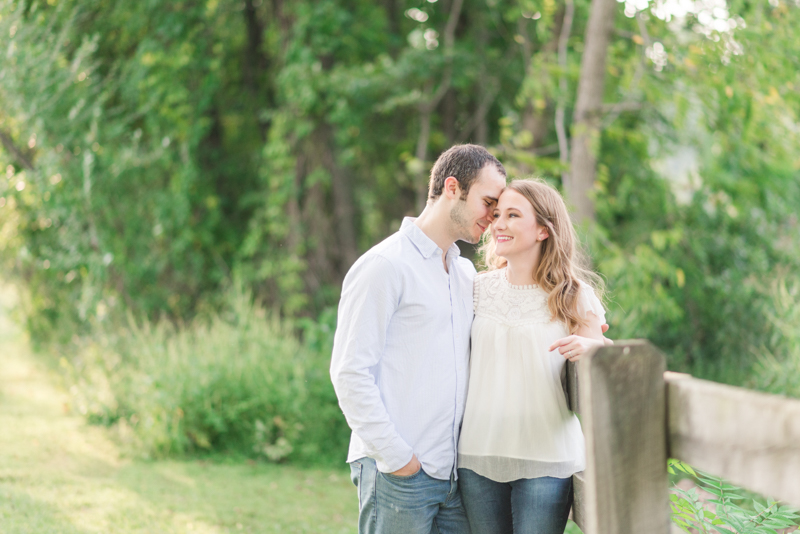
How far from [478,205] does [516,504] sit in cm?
105

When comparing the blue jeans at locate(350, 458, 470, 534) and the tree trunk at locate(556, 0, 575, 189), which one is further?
the tree trunk at locate(556, 0, 575, 189)

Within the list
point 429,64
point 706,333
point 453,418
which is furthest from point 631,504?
point 429,64

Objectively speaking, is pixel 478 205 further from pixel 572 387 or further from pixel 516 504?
pixel 516 504

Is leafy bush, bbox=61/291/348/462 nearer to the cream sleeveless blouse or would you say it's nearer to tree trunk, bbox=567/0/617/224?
tree trunk, bbox=567/0/617/224

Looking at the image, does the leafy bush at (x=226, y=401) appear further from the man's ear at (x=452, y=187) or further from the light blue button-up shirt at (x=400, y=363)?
the man's ear at (x=452, y=187)

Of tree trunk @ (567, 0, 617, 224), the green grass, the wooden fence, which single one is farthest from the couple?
tree trunk @ (567, 0, 617, 224)

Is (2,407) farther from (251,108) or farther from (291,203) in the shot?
(251,108)

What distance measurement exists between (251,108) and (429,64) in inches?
115

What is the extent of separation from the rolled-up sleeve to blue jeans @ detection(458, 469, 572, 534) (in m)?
0.27

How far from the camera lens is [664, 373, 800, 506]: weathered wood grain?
109 centimetres

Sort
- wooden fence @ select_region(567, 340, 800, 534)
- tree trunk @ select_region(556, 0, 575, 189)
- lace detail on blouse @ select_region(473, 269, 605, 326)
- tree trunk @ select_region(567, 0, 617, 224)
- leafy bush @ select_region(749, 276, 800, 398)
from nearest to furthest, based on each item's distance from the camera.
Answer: wooden fence @ select_region(567, 340, 800, 534) < lace detail on blouse @ select_region(473, 269, 605, 326) < leafy bush @ select_region(749, 276, 800, 398) < tree trunk @ select_region(567, 0, 617, 224) < tree trunk @ select_region(556, 0, 575, 189)

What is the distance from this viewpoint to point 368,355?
214 cm

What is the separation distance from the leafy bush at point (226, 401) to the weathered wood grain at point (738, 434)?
14.1 ft

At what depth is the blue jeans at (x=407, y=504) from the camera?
2.13m
